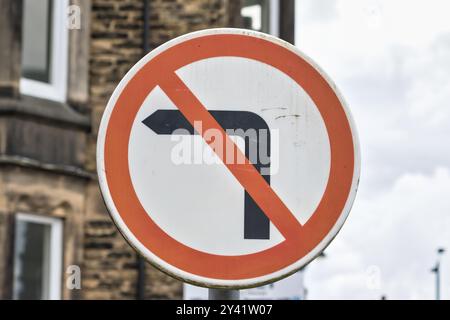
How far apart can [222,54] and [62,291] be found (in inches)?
338

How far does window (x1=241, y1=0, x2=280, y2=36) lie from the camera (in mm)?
13363

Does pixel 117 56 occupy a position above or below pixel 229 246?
above

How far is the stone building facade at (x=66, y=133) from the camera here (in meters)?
11.6

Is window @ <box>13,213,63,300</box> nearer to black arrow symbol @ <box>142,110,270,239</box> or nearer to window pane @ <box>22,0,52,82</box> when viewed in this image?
window pane @ <box>22,0,52,82</box>

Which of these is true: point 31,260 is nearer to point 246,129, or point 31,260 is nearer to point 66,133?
point 66,133

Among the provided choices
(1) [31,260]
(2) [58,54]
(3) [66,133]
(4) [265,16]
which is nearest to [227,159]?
(1) [31,260]

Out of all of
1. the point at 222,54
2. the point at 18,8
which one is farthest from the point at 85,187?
the point at 222,54

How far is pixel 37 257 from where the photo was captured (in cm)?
1194

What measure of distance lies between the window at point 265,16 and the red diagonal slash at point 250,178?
32.4ft

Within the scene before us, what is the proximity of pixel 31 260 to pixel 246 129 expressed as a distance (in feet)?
28.2

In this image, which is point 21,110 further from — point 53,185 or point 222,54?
point 222,54

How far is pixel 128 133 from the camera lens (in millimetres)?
3521

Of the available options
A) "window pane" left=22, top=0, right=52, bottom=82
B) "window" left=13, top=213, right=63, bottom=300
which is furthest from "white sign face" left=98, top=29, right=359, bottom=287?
"window pane" left=22, top=0, right=52, bottom=82

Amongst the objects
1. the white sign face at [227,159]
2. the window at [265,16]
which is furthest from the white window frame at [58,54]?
the white sign face at [227,159]
